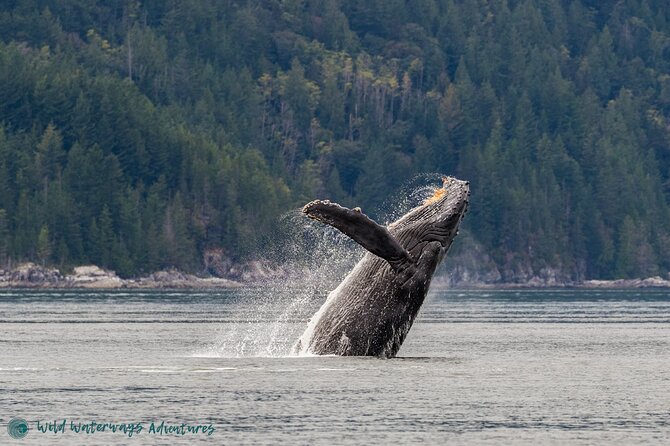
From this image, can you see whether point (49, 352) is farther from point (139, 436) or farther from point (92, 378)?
point (139, 436)

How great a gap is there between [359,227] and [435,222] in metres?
3.43

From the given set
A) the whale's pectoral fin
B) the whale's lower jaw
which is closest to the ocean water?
the whale's lower jaw

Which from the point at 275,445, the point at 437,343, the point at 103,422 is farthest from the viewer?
the point at 437,343

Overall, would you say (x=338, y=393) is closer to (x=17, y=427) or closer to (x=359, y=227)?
(x=359, y=227)

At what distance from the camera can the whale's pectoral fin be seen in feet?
138

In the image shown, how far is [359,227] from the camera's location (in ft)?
140

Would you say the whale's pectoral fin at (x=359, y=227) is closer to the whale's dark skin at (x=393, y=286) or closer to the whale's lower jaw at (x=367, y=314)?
the whale's dark skin at (x=393, y=286)

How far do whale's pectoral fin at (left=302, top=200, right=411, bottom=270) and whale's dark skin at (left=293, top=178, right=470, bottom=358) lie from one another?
1.27 feet

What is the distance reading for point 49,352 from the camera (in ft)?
200

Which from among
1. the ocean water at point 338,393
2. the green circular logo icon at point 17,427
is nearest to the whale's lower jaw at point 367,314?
the ocean water at point 338,393

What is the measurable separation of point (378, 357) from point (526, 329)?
43.3 metres

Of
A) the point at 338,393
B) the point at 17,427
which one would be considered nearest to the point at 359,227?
the point at 338,393

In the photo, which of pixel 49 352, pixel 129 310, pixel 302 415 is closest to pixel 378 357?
pixel 302 415

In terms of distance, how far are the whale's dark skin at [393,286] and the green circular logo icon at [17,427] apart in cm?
1061
